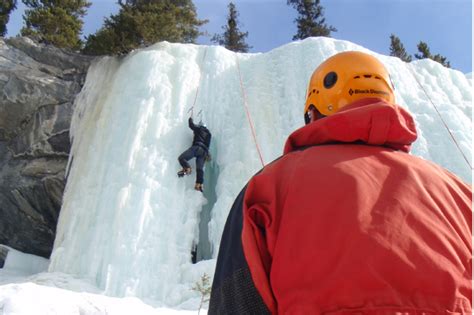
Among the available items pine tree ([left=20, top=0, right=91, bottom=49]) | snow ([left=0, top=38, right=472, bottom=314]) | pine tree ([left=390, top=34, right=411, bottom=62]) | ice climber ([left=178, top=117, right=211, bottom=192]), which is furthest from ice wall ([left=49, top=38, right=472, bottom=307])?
pine tree ([left=390, top=34, right=411, bottom=62])

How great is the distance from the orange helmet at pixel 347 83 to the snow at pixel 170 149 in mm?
3202

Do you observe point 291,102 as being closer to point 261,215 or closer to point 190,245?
point 190,245

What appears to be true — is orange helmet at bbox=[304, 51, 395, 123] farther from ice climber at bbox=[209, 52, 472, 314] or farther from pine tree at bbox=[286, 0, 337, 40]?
pine tree at bbox=[286, 0, 337, 40]

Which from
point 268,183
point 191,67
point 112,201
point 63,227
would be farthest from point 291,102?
point 268,183

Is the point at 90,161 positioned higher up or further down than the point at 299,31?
further down

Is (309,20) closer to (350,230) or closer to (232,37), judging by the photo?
(232,37)

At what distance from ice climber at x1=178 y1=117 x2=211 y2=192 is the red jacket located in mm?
5991

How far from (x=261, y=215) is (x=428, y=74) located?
905 centimetres

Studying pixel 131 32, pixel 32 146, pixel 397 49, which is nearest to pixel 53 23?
pixel 131 32

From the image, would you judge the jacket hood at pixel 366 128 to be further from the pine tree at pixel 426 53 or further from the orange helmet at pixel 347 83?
the pine tree at pixel 426 53

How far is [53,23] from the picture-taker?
45.5 ft

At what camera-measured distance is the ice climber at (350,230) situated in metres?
1.02

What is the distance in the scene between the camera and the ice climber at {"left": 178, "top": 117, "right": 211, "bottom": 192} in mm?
7297

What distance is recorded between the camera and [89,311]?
3977 mm
